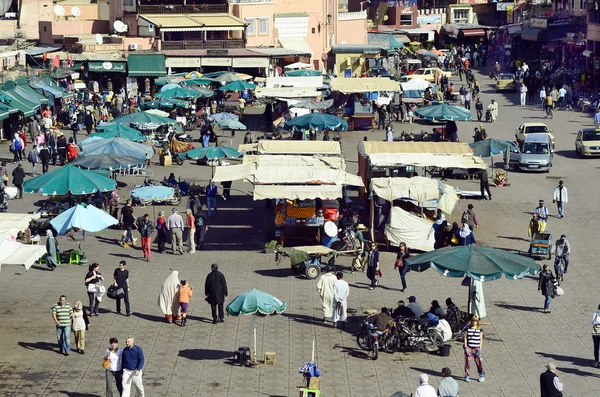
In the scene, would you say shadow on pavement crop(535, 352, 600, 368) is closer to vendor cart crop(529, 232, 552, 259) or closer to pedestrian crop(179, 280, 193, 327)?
pedestrian crop(179, 280, 193, 327)

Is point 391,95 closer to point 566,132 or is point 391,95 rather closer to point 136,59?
point 566,132

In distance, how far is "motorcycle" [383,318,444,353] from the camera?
23.3 meters

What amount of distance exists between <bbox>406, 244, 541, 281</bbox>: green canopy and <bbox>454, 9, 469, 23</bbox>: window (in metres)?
82.7

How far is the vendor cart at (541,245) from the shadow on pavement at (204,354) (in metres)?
10.6

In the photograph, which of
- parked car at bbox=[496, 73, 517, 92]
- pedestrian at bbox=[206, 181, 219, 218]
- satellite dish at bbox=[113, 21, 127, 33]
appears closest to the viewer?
pedestrian at bbox=[206, 181, 219, 218]

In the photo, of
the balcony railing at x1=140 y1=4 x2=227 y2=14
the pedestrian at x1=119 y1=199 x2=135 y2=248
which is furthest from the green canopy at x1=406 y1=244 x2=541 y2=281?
the balcony railing at x1=140 y1=4 x2=227 y2=14

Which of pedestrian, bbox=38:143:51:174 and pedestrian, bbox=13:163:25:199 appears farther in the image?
pedestrian, bbox=38:143:51:174

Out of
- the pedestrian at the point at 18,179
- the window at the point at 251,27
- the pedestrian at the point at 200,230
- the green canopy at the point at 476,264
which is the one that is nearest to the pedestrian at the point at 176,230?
the pedestrian at the point at 200,230

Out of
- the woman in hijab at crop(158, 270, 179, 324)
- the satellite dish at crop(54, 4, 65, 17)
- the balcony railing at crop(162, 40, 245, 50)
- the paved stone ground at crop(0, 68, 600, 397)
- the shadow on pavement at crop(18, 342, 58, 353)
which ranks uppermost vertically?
the satellite dish at crop(54, 4, 65, 17)

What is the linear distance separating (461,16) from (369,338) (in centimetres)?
8476

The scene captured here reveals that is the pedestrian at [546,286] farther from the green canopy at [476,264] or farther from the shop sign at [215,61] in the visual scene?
the shop sign at [215,61]

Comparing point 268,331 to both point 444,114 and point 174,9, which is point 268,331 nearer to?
point 444,114

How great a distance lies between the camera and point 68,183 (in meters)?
32.2

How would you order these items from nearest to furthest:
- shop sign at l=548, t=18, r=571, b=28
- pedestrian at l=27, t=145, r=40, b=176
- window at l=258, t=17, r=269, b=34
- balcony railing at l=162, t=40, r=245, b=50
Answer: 1. pedestrian at l=27, t=145, r=40, b=176
2. balcony railing at l=162, t=40, r=245, b=50
3. shop sign at l=548, t=18, r=571, b=28
4. window at l=258, t=17, r=269, b=34
